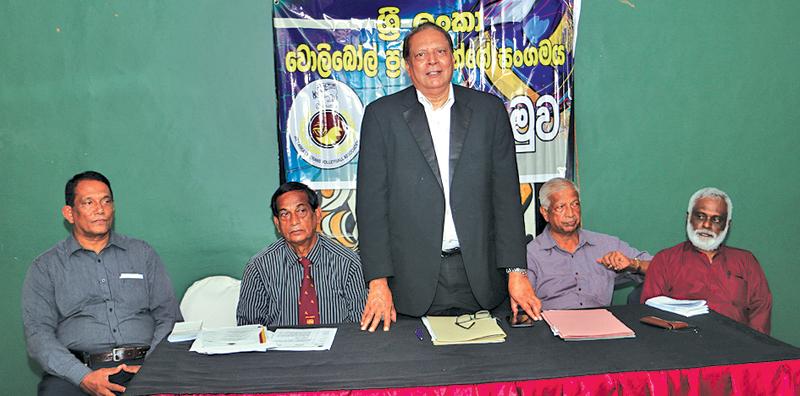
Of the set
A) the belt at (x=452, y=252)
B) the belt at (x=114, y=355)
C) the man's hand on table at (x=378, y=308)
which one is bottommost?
the belt at (x=114, y=355)

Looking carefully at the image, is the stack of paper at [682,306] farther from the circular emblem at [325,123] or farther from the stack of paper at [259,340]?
the circular emblem at [325,123]

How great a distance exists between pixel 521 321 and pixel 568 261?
112 cm

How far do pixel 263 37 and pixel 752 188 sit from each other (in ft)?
9.51

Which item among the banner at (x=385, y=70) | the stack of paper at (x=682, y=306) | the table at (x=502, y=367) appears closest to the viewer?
the table at (x=502, y=367)

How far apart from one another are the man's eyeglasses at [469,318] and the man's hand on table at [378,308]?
22 centimetres

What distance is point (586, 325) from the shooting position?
87.2 inches

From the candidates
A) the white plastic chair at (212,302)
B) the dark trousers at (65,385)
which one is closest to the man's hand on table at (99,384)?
the dark trousers at (65,385)

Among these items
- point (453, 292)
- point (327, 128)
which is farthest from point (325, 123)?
point (453, 292)

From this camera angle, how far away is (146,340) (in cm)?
295

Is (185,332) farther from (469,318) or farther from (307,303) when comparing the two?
(469,318)

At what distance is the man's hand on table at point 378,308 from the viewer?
7.45 ft

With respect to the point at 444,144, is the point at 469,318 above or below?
below

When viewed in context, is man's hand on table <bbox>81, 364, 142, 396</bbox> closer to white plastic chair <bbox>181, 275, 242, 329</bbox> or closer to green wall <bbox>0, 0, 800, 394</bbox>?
white plastic chair <bbox>181, 275, 242, 329</bbox>

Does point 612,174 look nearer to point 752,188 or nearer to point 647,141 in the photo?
point 647,141
